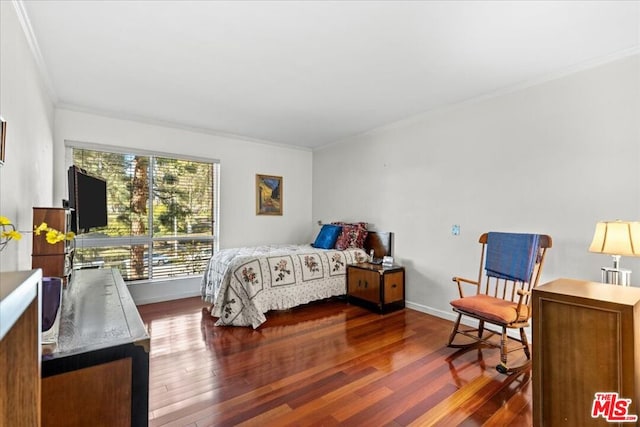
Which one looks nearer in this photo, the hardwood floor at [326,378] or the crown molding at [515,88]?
the hardwood floor at [326,378]

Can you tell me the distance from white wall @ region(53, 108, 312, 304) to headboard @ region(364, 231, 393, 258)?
5.05 feet

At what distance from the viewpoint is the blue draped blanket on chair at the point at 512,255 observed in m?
2.62

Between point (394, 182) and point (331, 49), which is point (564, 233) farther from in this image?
point (331, 49)

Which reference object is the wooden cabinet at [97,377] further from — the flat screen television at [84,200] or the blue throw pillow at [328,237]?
the blue throw pillow at [328,237]

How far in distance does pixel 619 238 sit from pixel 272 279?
120 inches

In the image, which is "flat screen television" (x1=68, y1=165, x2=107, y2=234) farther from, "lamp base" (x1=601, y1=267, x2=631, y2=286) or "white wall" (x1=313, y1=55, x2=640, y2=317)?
"lamp base" (x1=601, y1=267, x2=631, y2=286)

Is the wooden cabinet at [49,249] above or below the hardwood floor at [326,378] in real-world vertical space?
Result: above

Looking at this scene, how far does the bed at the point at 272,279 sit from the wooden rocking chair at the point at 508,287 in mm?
1551

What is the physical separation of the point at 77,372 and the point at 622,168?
11.9 ft

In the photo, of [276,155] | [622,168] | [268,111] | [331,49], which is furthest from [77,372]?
[276,155]

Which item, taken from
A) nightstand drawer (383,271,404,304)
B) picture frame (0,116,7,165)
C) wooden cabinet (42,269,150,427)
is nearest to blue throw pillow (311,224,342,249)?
nightstand drawer (383,271,404,304)

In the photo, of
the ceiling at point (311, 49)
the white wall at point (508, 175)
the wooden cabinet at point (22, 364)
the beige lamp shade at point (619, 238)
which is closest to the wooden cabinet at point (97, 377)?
the wooden cabinet at point (22, 364)

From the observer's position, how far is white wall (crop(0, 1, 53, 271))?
1.74 metres

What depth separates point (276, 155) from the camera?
541cm
